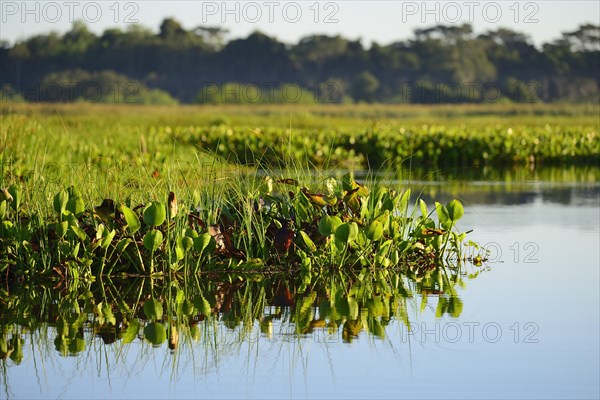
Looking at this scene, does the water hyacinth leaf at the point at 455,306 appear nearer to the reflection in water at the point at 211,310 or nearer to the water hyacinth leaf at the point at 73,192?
the reflection in water at the point at 211,310

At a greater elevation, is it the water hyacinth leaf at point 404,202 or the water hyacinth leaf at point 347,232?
the water hyacinth leaf at point 404,202

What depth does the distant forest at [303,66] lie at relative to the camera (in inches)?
2717

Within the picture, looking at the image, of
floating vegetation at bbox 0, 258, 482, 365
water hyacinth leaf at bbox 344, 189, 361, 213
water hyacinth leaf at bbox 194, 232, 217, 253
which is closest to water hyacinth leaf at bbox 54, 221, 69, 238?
floating vegetation at bbox 0, 258, 482, 365

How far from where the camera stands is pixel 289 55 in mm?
72625

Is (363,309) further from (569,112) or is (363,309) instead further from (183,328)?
(569,112)

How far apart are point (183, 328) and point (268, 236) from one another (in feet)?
6.83

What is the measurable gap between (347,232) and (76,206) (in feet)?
5.77

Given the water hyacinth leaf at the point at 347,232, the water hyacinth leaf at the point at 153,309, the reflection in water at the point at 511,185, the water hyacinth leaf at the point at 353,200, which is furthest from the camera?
the reflection in water at the point at 511,185

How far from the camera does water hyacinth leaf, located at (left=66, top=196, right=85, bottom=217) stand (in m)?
7.43

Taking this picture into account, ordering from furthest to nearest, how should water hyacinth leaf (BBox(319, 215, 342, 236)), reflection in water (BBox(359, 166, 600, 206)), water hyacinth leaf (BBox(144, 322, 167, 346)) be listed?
reflection in water (BBox(359, 166, 600, 206)) < water hyacinth leaf (BBox(319, 215, 342, 236)) < water hyacinth leaf (BBox(144, 322, 167, 346))

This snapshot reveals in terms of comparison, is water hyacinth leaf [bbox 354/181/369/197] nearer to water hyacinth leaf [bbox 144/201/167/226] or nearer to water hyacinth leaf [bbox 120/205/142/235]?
water hyacinth leaf [bbox 144/201/167/226]

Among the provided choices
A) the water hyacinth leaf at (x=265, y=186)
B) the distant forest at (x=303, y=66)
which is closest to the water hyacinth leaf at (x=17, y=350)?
the water hyacinth leaf at (x=265, y=186)

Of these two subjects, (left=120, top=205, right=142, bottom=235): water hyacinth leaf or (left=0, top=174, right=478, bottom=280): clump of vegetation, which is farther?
(left=0, top=174, right=478, bottom=280): clump of vegetation

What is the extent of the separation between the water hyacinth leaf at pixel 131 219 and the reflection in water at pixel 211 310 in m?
0.34
